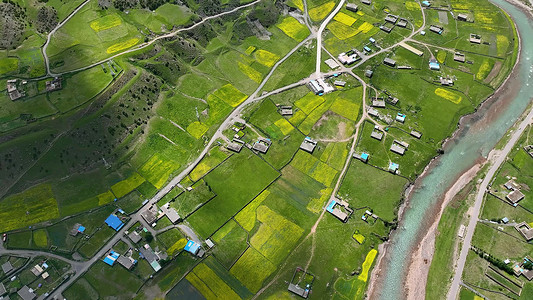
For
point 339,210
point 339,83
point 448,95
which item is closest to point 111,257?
point 339,210

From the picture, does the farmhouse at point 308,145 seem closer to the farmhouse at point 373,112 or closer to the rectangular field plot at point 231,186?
the rectangular field plot at point 231,186

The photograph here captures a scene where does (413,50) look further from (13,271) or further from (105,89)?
(13,271)

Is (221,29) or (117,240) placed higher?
(221,29)

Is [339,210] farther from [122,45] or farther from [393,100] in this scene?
[122,45]

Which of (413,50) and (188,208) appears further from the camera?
(413,50)

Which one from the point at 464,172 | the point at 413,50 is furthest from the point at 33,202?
the point at 413,50

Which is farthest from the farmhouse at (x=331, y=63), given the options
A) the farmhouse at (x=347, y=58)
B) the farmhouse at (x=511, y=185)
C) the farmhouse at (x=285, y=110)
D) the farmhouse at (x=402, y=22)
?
the farmhouse at (x=511, y=185)
